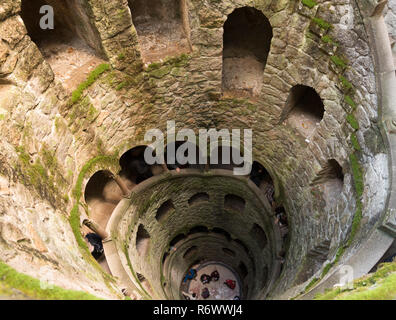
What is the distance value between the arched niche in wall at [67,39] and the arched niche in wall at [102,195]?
9.66ft

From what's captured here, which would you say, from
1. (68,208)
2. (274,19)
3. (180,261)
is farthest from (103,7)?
(180,261)

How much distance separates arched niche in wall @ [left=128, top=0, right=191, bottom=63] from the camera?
6.73 m

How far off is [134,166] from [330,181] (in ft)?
19.0

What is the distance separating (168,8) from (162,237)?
25.2 feet

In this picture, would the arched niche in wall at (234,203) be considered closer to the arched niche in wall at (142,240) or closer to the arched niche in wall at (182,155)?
the arched niche in wall at (182,155)

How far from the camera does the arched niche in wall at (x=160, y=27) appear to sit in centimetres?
673

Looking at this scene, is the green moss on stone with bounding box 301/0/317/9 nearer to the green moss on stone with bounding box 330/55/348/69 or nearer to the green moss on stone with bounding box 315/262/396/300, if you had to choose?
the green moss on stone with bounding box 330/55/348/69

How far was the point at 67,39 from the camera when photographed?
6355 mm

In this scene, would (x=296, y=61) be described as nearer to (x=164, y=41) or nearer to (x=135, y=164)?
(x=164, y=41)

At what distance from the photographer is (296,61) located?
6125 millimetres

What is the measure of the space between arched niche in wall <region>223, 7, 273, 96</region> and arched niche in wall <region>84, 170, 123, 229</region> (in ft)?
14.2

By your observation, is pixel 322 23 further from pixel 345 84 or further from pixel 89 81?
pixel 89 81

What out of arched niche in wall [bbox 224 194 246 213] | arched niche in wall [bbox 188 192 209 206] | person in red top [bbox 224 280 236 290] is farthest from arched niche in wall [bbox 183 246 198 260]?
arched niche in wall [bbox 224 194 246 213]

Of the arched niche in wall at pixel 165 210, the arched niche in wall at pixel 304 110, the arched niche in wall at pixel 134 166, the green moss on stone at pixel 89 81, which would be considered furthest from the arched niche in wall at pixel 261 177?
the green moss on stone at pixel 89 81
